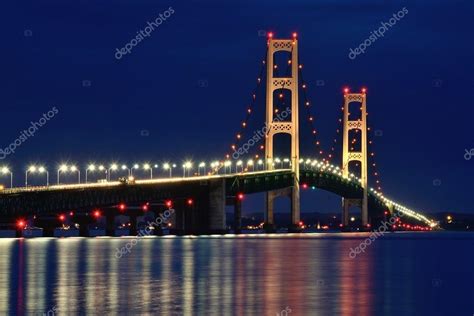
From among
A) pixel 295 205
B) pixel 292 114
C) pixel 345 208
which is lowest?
pixel 295 205

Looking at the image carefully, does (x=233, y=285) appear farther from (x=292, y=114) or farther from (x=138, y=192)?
(x=292, y=114)

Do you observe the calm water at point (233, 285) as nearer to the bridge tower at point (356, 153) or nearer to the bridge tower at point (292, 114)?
the bridge tower at point (292, 114)

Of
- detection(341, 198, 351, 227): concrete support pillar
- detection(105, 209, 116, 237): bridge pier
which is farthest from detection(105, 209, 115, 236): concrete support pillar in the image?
detection(341, 198, 351, 227): concrete support pillar

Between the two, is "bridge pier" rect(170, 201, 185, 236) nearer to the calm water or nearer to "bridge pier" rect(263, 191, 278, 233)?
"bridge pier" rect(263, 191, 278, 233)

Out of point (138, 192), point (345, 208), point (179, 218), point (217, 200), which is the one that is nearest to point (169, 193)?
point (138, 192)

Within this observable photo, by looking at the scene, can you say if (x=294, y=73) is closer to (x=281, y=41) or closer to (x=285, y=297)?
(x=281, y=41)

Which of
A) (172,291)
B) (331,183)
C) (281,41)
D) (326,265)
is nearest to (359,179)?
(331,183)

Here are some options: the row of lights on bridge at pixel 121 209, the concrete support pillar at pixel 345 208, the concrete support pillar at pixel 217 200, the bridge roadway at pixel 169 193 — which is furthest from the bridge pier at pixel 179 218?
the concrete support pillar at pixel 345 208
